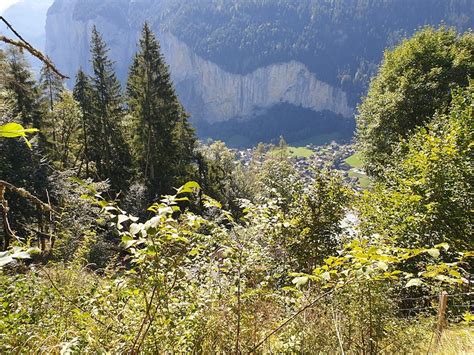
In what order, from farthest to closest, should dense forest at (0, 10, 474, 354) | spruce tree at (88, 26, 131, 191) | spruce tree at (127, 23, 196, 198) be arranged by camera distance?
1. spruce tree at (127, 23, 196, 198)
2. spruce tree at (88, 26, 131, 191)
3. dense forest at (0, 10, 474, 354)

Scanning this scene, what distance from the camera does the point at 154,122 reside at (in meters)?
28.0

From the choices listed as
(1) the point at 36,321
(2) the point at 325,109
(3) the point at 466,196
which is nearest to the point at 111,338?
(1) the point at 36,321

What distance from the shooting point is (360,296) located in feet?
10.0

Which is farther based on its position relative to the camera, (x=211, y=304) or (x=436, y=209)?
(x=436, y=209)

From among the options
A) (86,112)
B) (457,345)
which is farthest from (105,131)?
(457,345)

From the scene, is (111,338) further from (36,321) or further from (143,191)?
(143,191)

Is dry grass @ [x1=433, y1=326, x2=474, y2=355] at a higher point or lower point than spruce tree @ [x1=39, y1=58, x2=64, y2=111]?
lower

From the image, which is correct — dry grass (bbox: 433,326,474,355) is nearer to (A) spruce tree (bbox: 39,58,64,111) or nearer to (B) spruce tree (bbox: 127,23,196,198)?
(B) spruce tree (bbox: 127,23,196,198)

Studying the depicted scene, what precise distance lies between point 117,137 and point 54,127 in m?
4.44

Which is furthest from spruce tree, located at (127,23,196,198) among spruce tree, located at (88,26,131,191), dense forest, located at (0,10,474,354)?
dense forest, located at (0,10,474,354)

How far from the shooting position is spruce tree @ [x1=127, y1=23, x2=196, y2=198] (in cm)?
2791

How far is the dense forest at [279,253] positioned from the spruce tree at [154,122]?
5081 mm

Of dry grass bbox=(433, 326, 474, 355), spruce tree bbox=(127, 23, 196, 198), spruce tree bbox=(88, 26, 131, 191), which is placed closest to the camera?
dry grass bbox=(433, 326, 474, 355)

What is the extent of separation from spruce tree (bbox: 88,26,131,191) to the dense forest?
4.11 meters
